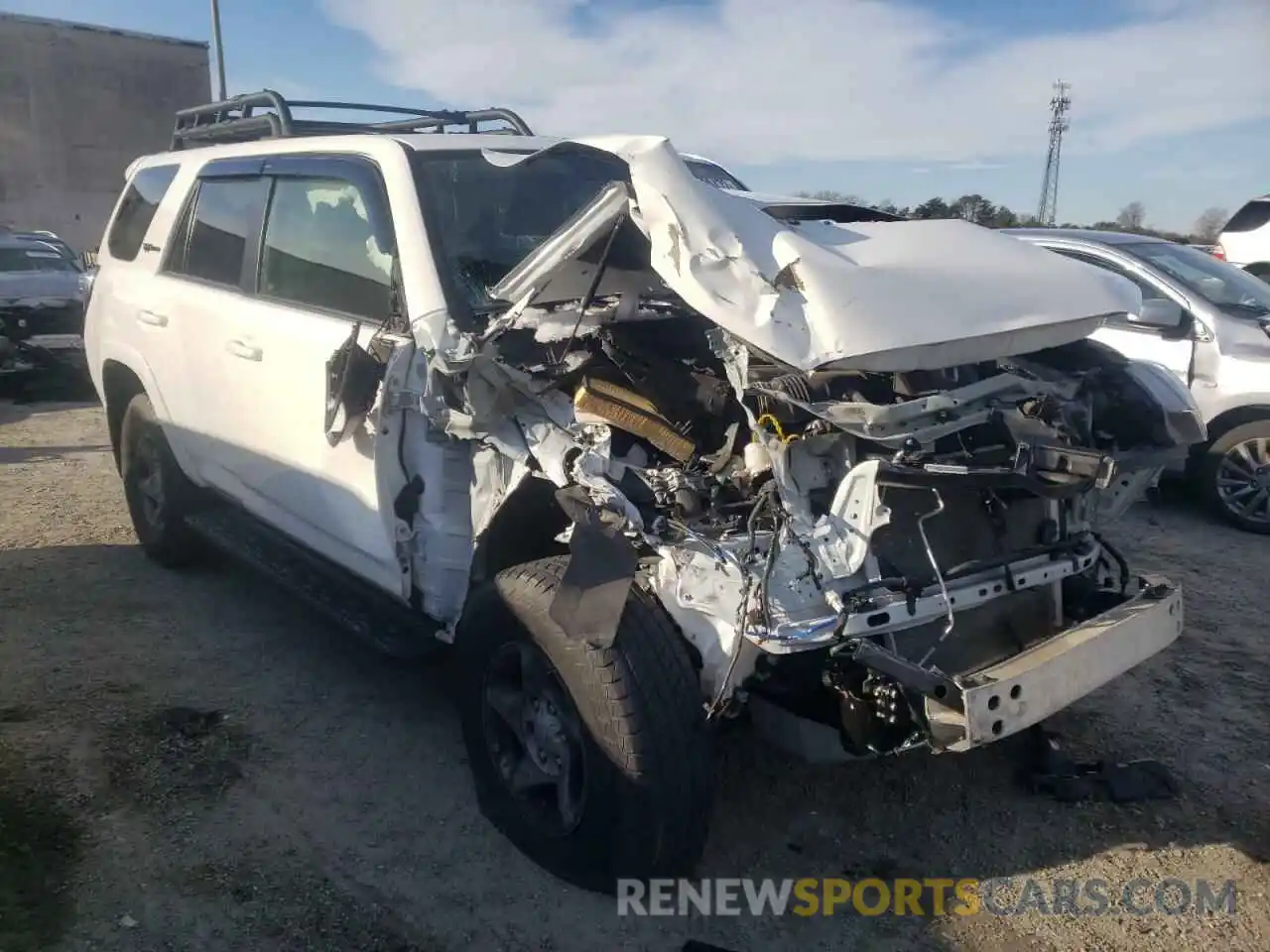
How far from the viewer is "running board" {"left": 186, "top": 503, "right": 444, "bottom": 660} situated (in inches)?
136

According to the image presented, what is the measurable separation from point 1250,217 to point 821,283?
1333 centimetres

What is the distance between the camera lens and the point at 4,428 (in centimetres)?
943

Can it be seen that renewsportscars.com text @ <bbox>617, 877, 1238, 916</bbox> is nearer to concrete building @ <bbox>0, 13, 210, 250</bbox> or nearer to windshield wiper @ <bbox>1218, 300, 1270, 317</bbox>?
windshield wiper @ <bbox>1218, 300, 1270, 317</bbox>

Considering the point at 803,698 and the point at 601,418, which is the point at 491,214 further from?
the point at 803,698

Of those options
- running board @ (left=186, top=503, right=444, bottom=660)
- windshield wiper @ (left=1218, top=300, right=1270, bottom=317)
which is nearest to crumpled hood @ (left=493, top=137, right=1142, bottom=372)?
running board @ (left=186, top=503, right=444, bottom=660)

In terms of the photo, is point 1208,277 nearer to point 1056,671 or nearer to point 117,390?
point 1056,671

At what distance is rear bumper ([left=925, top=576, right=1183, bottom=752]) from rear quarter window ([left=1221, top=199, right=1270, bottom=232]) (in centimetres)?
1236

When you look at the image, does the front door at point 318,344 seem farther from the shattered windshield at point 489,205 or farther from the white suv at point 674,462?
the shattered windshield at point 489,205

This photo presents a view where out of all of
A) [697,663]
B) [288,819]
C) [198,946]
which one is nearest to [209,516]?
[288,819]

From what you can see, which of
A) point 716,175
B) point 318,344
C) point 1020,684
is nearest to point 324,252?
point 318,344

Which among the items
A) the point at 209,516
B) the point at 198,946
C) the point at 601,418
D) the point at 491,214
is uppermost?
the point at 491,214

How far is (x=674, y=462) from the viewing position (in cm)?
298

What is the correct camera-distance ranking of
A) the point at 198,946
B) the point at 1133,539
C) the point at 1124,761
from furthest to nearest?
1. the point at 1133,539
2. the point at 1124,761
3. the point at 198,946

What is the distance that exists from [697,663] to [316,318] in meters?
2.00
